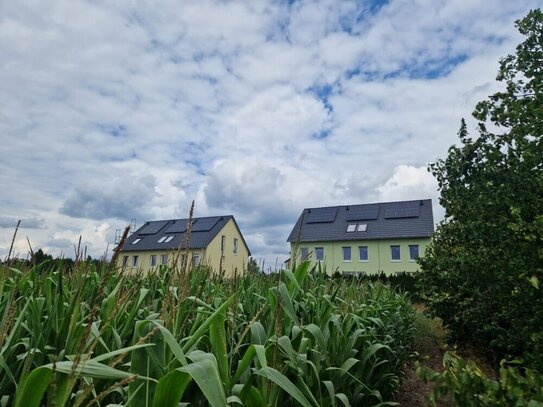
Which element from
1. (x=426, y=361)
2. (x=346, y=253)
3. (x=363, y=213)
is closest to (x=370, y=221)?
(x=363, y=213)

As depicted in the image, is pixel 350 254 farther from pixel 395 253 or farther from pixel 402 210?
pixel 402 210

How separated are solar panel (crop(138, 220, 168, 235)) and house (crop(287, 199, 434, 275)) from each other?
14963 millimetres

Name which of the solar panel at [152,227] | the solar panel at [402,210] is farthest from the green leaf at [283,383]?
the solar panel at [152,227]

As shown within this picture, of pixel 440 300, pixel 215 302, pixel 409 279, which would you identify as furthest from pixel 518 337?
pixel 409 279

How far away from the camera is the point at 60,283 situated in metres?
2.28

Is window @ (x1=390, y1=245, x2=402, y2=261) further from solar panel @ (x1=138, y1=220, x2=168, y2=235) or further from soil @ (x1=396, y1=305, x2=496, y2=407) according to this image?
soil @ (x1=396, y1=305, x2=496, y2=407)

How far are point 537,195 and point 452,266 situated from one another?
2255mm

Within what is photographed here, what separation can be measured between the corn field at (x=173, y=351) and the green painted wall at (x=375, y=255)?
30419mm

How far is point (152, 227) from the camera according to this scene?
4350 centimetres

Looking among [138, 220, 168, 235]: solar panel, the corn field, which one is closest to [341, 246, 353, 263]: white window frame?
[138, 220, 168, 235]: solar panel

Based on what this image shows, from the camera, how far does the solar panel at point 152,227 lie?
42.4 metres

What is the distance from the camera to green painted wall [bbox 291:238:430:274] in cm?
3406

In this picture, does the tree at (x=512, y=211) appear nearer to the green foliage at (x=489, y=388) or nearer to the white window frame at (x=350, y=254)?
the green foliage at (x=489, y=388)

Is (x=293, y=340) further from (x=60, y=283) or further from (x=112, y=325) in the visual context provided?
(x=60, y=283)
